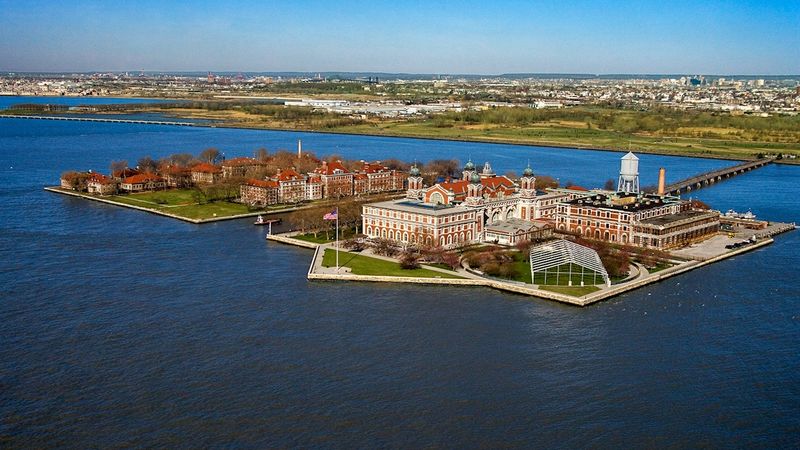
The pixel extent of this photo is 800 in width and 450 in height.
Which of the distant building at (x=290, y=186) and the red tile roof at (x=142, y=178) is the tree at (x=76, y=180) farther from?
the distant building at (x=290, y=186)

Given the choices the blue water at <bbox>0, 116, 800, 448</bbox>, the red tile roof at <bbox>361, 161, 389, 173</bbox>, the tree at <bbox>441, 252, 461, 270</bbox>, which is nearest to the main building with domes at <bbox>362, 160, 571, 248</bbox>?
the tree at <bbox>441, 252, 461, 270</bbox>

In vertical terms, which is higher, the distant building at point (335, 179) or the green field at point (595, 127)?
the green field at point (595, 127)

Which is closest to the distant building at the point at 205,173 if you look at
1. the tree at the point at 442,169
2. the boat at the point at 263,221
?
the boat at the point at 263,221

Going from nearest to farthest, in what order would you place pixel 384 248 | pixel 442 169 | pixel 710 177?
1. pixel 384 248
2. pixel 442 169
3. pixel 710 177

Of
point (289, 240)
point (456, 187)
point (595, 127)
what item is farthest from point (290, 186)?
point (595, 127)

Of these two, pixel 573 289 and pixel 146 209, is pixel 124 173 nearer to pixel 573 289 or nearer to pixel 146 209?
pixel 146 209

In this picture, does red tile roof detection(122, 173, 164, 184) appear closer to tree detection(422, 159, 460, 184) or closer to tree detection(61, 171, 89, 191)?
tree detection(61, 171, 89, 191)

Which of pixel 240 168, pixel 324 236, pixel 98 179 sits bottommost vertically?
pixel 324 236

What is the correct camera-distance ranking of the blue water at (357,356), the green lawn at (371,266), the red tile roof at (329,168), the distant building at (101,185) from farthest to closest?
1. the red tile roof at (329,168)
2. the distant building at (101,185)
3. the green lawn at (371,266)
4. the blue water at (357,356)
